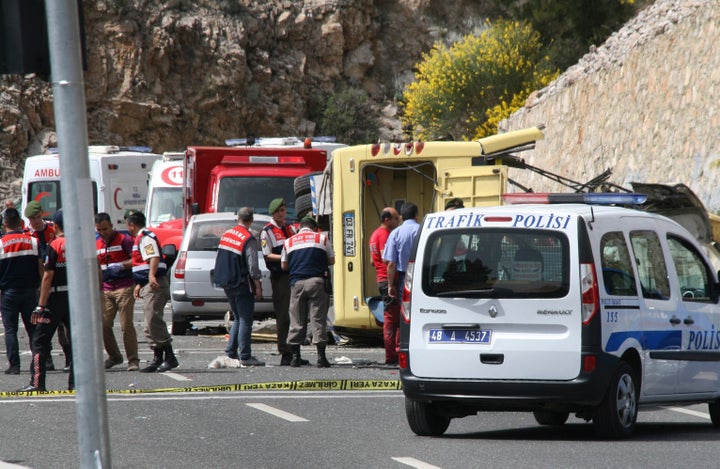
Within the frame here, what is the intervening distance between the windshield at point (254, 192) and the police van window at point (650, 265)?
12.1 metres

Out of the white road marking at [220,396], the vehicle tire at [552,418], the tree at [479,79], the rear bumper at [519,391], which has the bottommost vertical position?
the white road marking at [220,396]

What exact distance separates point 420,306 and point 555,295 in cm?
102

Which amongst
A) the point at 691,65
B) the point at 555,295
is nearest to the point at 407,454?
the point at 555,295

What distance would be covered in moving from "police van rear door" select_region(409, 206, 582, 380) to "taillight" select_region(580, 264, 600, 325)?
1.5 inches

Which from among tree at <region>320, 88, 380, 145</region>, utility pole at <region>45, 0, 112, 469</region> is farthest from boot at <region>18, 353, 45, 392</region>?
tree at <region>320, 88, 380, 145</region>

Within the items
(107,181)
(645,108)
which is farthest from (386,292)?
(107,181)

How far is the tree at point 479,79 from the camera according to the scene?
4888 cm

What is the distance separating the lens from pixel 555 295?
911 centimetres

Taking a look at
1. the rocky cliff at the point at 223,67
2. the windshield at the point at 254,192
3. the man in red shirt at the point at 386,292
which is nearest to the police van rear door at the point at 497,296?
the man in red shirt at the point at 386,292

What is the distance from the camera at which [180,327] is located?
19562 millimetres

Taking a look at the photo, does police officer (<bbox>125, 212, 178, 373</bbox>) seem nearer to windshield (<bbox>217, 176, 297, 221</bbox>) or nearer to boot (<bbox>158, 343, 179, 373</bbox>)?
boot (<bbox>158, 343, 179, 373</bbox>)

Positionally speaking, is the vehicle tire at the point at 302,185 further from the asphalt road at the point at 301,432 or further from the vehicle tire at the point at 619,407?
the vehicle tire at the point at 619,407

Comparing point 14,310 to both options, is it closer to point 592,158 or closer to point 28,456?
point 28,456

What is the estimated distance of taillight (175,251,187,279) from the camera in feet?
61.2
